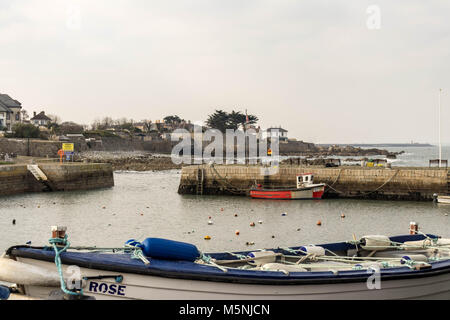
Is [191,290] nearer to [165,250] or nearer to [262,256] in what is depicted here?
[165,250]

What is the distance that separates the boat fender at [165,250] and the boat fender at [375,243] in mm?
5053

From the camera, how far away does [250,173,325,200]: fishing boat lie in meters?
34.9

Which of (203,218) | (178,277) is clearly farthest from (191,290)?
(203,218)

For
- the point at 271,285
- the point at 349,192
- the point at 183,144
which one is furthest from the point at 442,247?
the point at 183,144

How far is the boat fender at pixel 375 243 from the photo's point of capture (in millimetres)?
12008

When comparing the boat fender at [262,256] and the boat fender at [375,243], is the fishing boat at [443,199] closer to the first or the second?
the boat fender at [375,243]

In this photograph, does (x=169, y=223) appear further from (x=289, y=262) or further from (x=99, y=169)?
(x=99, y=169)

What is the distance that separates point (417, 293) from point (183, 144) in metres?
126

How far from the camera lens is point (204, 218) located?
2689 cm

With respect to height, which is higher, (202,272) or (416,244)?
(202,272)

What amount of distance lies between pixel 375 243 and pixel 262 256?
333 centimetres

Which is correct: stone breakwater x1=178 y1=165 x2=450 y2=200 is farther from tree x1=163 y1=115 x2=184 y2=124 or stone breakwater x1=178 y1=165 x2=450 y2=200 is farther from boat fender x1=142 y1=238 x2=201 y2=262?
tree x1=163 y1=115 x2=184 y2=124

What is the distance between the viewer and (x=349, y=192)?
35281mm

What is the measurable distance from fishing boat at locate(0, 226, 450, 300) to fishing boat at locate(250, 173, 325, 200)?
24978 mm
